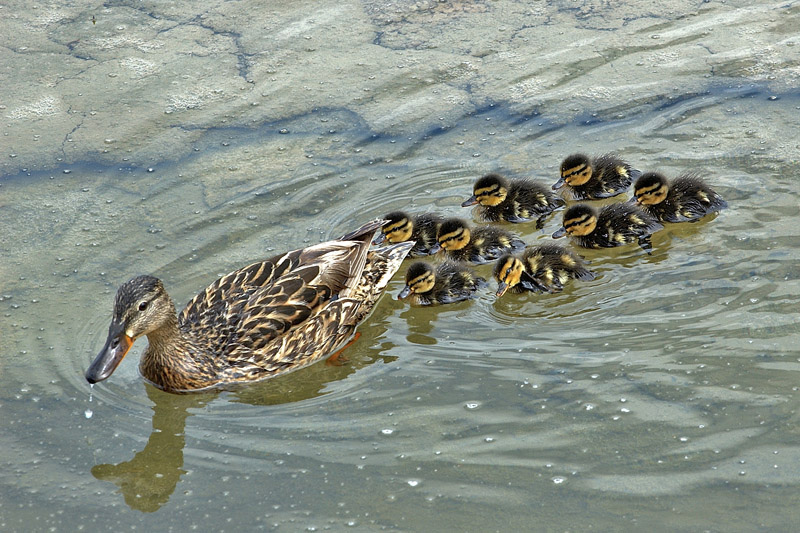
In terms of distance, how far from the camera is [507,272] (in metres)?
4.54

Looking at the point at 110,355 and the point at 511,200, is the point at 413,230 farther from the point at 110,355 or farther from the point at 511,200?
the point at 110,355

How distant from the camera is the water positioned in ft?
11.4

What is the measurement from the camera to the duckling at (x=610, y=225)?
4938mm

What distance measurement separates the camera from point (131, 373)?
14.0 ft

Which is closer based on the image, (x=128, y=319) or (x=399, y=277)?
(x=128, y=319)

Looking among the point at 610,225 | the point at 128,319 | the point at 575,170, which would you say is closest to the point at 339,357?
the point at 128,319

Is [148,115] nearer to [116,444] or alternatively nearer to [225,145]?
[225,145]

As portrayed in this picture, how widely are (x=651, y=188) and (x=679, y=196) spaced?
16cm

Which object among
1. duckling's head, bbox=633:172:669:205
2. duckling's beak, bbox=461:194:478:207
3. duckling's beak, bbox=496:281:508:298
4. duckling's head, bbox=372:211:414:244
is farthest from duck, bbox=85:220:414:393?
duckling's head, bbox=633:172:669:205

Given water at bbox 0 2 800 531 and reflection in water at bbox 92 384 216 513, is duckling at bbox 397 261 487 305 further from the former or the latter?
reflection in water at bbox 92 384 216 513

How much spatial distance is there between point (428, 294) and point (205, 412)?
1.28 meters

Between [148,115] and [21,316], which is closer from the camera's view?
[21,316]

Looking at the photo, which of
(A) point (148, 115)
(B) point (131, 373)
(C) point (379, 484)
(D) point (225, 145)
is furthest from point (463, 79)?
(C) point (379, 484)

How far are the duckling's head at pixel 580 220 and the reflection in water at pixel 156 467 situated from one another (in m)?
2.19
